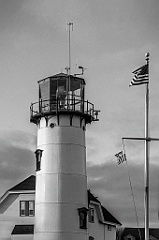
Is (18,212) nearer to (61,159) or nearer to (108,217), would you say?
(61,159)

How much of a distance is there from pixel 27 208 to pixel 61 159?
23.2ft

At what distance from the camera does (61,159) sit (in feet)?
143

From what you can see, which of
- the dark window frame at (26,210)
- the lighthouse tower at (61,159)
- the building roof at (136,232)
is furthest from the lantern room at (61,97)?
A: the building roof at (136,232)

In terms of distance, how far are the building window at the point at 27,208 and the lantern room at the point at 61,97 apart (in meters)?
7.30

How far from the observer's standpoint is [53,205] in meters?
43.0

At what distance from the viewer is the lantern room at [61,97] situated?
145 ft

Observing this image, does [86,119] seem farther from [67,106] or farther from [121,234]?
[121,234]

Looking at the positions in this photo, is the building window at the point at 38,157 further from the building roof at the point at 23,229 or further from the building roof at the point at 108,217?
the building roof at the point at 108,217

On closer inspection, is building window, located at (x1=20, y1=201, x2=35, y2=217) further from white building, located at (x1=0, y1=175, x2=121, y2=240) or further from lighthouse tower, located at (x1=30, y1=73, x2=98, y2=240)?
lighthouse tower, located at (x1=30, y1=73, x2=98, y2=240)

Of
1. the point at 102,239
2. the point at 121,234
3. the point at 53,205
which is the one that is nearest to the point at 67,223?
the point at 53,205

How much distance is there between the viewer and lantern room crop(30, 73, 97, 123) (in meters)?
44.3

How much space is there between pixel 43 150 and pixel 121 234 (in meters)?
55.0

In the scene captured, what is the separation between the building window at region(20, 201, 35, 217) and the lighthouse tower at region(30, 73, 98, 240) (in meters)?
4.40

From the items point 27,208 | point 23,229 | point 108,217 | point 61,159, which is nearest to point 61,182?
point 61,159
